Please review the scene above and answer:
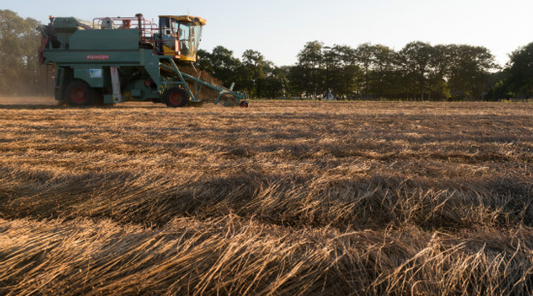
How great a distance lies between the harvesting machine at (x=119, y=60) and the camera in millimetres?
15055

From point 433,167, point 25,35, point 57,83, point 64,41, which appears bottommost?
point 433,167

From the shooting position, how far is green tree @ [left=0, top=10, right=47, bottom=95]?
159 ft

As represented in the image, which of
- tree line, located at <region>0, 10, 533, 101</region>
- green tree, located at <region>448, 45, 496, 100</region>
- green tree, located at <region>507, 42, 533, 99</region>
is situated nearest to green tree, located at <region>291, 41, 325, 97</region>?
tree line, located at <region>0, 10, 533, 101</region>

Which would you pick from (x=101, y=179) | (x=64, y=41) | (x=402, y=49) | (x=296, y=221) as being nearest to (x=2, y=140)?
(x=101, y=179)

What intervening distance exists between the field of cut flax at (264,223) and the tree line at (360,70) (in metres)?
49.0

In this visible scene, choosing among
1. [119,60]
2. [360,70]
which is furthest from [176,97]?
[360,70]

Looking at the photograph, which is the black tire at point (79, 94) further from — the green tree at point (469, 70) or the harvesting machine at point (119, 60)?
the green tree at point (469, 70)

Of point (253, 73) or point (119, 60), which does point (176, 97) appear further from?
point (253, 73)

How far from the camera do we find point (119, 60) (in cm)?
1508

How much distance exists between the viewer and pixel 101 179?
2861 millimetres

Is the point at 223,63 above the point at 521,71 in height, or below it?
above

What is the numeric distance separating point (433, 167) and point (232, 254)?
9.02ft

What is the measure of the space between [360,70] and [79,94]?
178 ft

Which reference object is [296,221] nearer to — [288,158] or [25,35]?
[288,158]
